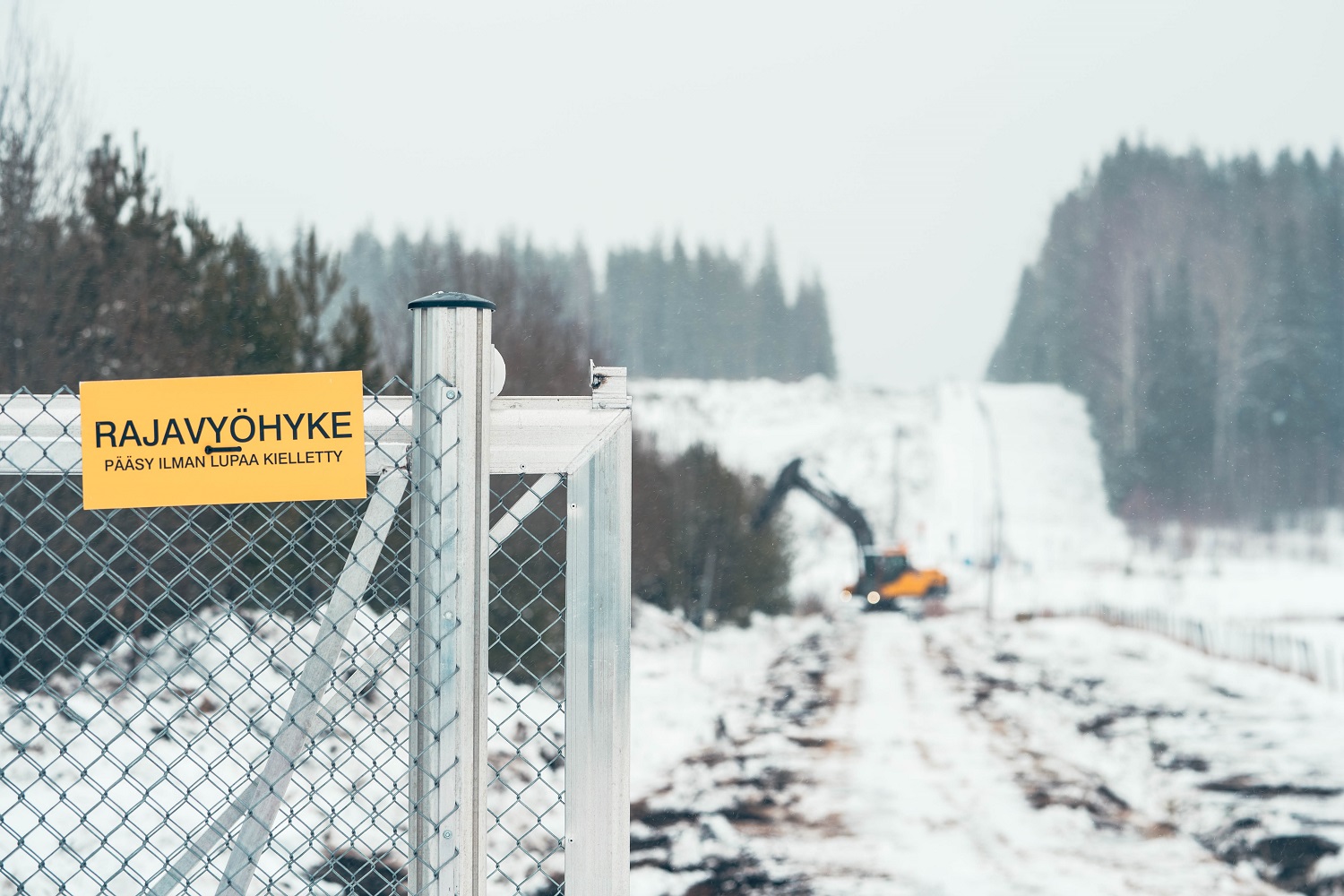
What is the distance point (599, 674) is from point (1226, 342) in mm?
62859

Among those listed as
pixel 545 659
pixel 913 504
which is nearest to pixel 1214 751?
pixel 545 659

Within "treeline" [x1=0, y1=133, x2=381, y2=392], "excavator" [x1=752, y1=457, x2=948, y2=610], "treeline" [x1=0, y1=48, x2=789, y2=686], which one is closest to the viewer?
"treeline" [x1=0, y1=48, x2=789, y2=686]

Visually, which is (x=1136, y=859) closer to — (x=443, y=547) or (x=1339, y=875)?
(x=1339, y=875)

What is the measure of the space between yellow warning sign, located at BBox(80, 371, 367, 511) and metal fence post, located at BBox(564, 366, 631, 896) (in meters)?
0.43

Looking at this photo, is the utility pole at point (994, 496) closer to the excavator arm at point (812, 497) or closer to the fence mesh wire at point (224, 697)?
the excavator arm at point (812, 497)

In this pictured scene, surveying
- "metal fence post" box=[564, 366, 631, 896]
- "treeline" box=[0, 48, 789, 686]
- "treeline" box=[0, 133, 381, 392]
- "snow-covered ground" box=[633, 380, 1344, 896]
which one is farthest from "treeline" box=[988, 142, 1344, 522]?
"metal fence post" box=[564, 366, 631, 896]

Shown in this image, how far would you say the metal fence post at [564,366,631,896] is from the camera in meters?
1.90

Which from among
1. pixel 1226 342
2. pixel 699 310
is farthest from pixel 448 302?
pixel 699 310

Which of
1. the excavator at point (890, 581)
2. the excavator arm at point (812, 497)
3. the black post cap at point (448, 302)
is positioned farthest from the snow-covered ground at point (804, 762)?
the excavator arm at point (812, 497)

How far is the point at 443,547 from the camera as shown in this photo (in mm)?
1881

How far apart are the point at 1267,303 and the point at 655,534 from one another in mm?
51015

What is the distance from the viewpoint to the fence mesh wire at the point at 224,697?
1.89 m

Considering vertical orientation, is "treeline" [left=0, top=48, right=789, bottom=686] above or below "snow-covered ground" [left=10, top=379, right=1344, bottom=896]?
above

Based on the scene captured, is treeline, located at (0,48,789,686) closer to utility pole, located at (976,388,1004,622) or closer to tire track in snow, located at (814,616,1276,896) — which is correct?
tire track in snow, located at (814,616,1276,896)
